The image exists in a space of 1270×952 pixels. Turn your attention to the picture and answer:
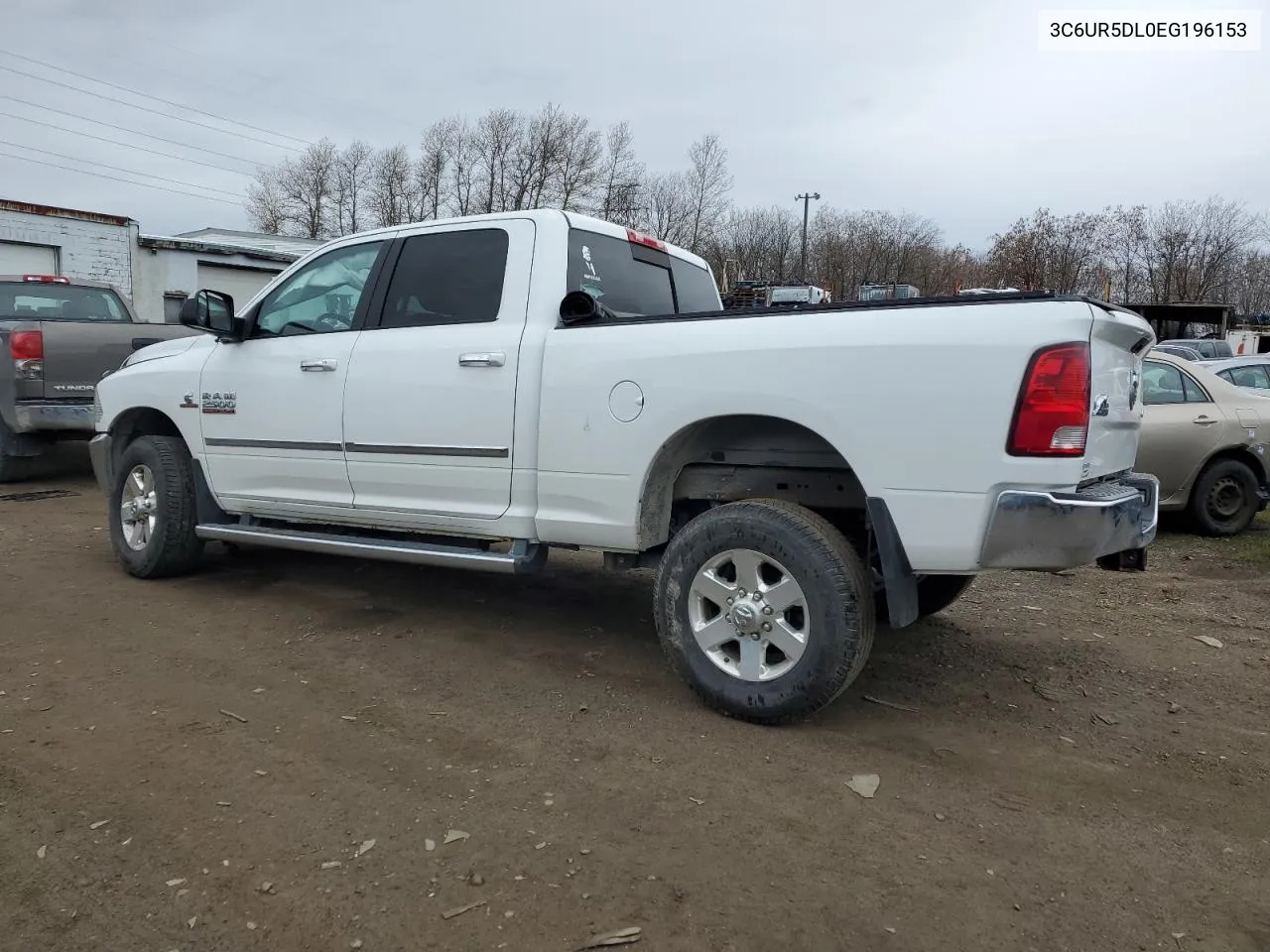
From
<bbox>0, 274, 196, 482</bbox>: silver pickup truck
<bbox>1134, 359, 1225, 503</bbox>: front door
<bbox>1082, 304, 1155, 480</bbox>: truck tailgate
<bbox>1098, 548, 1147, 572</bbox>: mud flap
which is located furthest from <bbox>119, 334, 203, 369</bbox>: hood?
<bbox>1134, 359, 1225, 503</bbox>: front door

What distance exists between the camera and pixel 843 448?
326 centimetres

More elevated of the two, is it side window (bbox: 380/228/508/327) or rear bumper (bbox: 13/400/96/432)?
side window (bbox: 380/228/508/327)

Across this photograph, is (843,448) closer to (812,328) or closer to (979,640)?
(812,328)

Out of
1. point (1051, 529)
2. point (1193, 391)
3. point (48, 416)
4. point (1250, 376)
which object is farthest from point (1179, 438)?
point (48, 416)

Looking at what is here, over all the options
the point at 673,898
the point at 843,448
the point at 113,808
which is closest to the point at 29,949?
the point at 113,808

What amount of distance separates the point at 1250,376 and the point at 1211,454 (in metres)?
3.22

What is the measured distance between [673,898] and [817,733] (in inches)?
48.1

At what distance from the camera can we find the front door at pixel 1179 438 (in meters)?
7.34

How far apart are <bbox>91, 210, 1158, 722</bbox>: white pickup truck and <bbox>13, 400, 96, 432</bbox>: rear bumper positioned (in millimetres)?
3446

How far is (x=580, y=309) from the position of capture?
13.0 ft

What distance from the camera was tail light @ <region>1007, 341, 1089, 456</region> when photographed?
293cm

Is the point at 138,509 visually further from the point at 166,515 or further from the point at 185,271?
the point at 185,271

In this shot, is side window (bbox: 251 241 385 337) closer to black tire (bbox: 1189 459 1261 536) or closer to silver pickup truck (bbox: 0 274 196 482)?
silver pickup truck (bbox: 0 274 196 482)

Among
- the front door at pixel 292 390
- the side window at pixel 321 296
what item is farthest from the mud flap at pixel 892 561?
the side window at pixel 321 296
